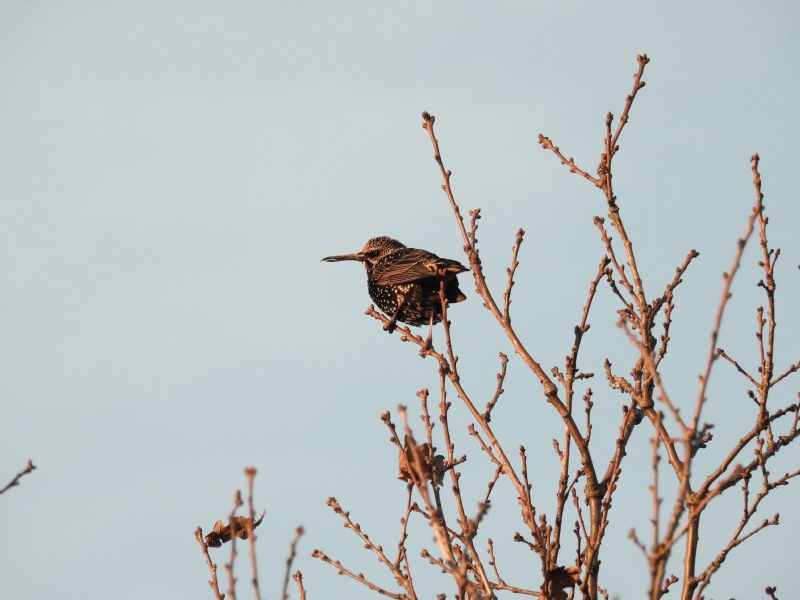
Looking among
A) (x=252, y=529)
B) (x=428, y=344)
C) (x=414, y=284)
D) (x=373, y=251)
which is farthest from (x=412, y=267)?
(x=252, y=529)

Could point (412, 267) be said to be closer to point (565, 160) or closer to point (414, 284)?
point (414, 284)

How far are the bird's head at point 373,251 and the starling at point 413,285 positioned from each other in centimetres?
56

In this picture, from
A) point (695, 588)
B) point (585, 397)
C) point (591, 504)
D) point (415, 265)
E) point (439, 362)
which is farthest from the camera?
point (415, 265)

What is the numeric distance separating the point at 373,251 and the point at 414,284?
1.74 m

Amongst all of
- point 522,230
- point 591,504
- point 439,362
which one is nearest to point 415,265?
point 522,230

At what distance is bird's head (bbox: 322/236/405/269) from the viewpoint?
371 inches

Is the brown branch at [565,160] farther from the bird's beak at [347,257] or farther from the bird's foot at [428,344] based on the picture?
the bird's beak at [347,257]

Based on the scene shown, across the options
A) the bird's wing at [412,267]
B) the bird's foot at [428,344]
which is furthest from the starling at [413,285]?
the bird's foot at [428,344]

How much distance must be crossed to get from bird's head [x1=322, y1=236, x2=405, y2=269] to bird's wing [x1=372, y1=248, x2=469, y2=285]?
1.92 ft

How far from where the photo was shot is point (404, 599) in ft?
15.0

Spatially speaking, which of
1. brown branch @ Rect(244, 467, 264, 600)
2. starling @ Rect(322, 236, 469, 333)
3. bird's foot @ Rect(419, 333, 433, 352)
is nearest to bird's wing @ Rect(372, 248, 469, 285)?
starling @ Rect(322, 236, 469, 333)

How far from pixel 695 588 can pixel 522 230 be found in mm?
2046

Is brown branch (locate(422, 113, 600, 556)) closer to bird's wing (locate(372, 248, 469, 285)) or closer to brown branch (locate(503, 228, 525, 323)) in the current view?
brown branch (locate(503, 228, 525, 323))

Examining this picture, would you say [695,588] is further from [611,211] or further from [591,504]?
[611,211]
